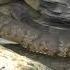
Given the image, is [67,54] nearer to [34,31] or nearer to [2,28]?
[34,31]

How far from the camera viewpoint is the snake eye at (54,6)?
241 cm

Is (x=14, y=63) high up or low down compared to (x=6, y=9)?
down

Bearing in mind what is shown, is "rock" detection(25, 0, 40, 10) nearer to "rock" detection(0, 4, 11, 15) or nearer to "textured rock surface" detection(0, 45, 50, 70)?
"rock" detection(0, 4, 11, 15)

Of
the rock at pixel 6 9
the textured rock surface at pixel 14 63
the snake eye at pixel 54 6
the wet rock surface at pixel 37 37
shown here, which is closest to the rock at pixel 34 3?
the wet rock surface at pixel 37 37

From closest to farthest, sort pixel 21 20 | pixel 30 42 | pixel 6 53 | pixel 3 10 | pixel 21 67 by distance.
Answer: pixel 21 67 → pixel 6 53 → pixel 30 42 → pixel 21 20 → pixel 3 10

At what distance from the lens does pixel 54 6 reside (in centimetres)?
245

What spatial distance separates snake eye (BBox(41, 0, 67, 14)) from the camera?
241 centimetres

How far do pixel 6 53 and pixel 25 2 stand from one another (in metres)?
0.86

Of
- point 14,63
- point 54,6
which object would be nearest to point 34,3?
point 54,6

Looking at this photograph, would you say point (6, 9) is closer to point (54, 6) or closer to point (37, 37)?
point (37, 37)

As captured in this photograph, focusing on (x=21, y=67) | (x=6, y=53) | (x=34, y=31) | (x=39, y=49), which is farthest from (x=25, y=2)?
(x=21, y=67)

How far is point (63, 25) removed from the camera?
8.22ft

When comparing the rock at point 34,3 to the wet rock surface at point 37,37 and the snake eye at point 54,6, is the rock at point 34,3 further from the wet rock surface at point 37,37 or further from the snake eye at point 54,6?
the snake eye at point 54,6

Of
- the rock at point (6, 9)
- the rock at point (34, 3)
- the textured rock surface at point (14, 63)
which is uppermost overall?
the rock at point (34, 3)
